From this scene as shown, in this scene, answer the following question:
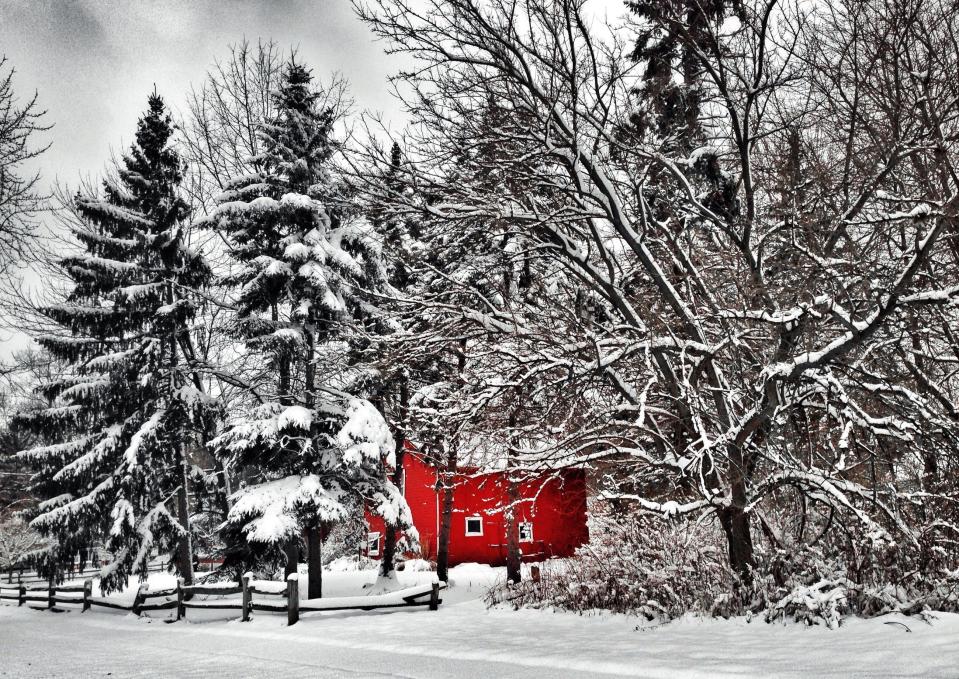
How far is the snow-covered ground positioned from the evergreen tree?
8.99 feet

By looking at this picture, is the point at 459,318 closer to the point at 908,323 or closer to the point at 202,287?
the point at 908,323

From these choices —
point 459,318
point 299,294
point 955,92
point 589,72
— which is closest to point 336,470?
point 299,294

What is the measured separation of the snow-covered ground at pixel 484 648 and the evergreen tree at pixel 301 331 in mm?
2740

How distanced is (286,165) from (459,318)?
10375 millimetres

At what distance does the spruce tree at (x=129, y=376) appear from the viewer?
1952 cm

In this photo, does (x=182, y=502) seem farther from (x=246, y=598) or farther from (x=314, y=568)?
(x=246, y=598)

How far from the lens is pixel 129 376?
66.4 ft

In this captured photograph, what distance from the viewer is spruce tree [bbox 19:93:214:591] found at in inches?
768

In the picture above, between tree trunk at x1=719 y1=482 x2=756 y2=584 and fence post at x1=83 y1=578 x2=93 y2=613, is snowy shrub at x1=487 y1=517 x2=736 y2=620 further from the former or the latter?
fence post at x1=83 y1=578 x2=93 y2=613

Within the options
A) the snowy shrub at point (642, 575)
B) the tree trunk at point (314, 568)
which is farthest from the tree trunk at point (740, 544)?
the tree trunk at point (314, 568)

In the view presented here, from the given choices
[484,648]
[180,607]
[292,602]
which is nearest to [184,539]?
[180,607]

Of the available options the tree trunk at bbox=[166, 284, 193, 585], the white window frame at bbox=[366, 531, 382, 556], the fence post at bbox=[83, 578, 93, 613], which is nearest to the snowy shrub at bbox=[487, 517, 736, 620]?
the tree trunk at bbox=[166, 284, 193, 585]

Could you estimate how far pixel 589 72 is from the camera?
10.8 metres

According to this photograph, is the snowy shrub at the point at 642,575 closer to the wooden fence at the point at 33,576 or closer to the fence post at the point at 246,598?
the fence post at the point at 246,598
